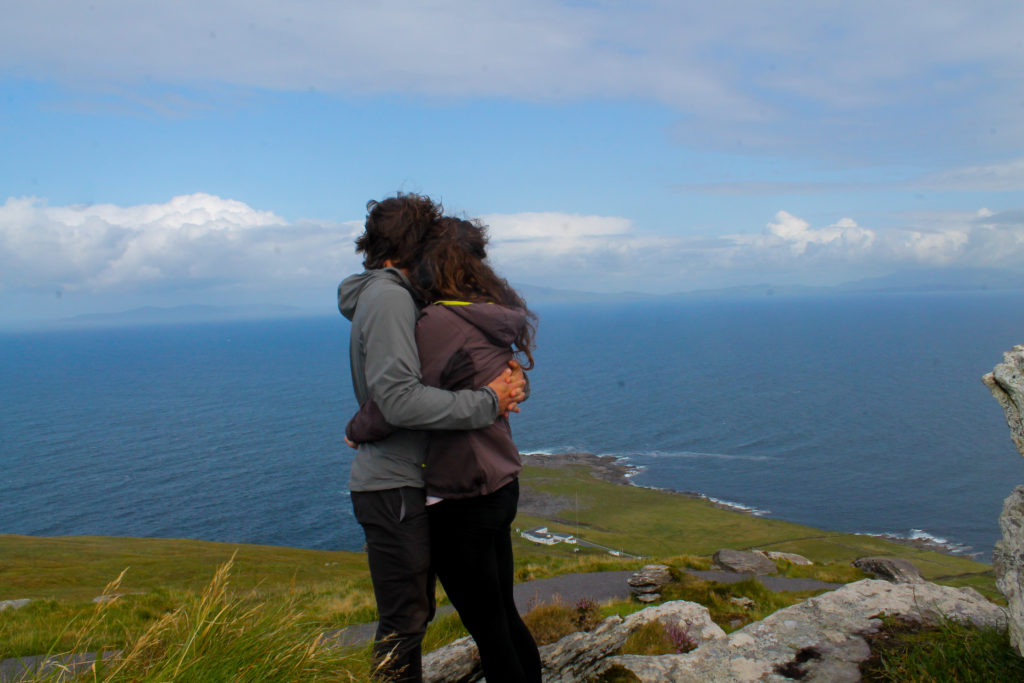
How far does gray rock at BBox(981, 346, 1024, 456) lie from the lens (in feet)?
12.4

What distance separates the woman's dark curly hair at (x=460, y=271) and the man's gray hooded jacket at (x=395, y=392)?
154mm

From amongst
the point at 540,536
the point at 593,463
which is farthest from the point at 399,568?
the point at 593,463

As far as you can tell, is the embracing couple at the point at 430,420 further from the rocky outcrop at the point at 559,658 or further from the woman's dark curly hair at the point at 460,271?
the rocky outcrop at the point at 559,658

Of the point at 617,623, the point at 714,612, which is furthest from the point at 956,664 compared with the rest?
the point at 714,612

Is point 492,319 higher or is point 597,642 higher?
point 492,319

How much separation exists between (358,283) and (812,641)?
13.1ft

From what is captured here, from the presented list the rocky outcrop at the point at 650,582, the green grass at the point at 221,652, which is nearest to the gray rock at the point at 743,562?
the rocky outcrop at the point at 650,582

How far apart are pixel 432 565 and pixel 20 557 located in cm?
4181

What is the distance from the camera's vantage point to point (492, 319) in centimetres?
350

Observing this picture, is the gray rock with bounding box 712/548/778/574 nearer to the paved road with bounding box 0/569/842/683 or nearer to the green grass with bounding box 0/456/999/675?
the green grass with bounding box 0/456/999/675

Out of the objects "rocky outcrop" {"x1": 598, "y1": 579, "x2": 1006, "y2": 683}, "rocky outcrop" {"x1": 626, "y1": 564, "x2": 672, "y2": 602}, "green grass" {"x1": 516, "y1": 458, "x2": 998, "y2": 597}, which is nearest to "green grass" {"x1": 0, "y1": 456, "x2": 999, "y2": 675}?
"green grass" {"x1": 516, "y1": 458, "x2": 998, "y2": 597}

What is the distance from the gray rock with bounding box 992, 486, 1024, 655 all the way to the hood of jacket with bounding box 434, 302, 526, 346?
9.56 feet

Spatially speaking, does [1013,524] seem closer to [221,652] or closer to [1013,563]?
[1013,563]

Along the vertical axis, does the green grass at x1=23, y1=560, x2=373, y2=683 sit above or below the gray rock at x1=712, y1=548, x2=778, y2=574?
above
